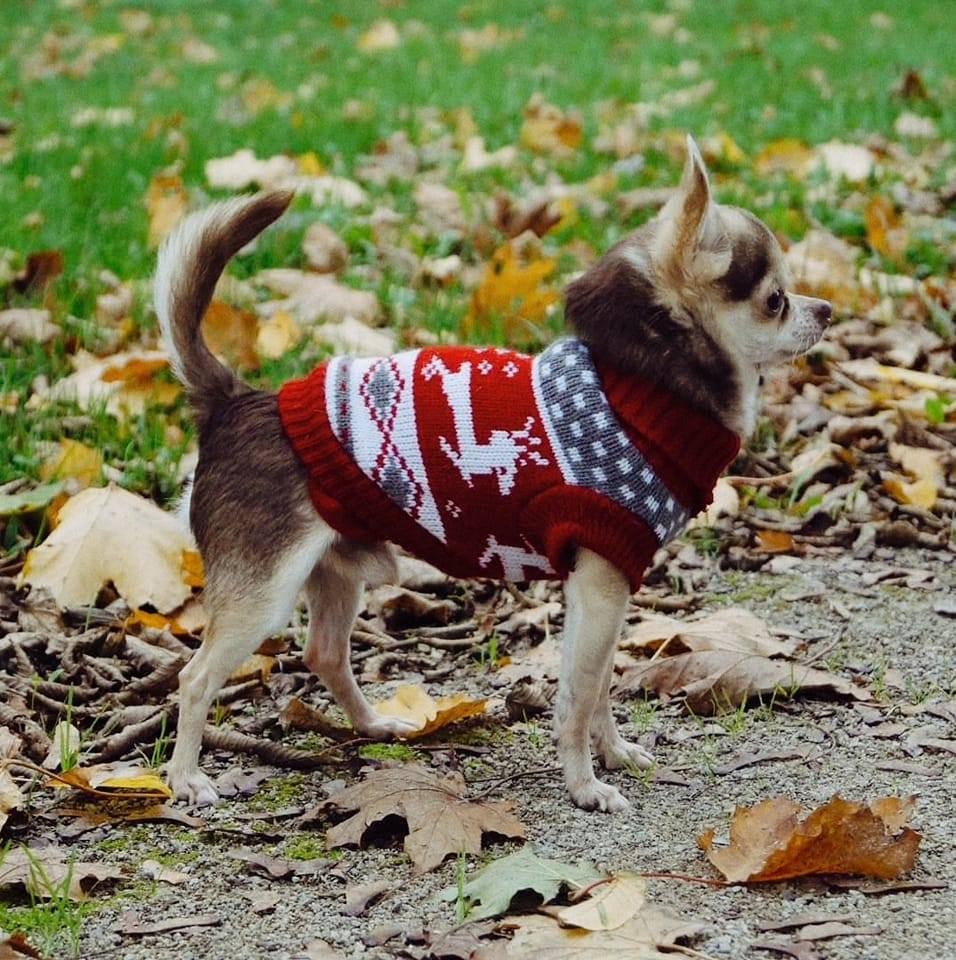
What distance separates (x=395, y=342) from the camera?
5.13 meters

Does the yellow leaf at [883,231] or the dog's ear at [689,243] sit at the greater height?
the dog's ear at [689,243]

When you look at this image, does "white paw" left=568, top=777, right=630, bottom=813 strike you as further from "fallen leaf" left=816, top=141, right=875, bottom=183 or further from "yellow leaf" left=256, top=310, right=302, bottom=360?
"fallen leaf" left=816, top=141, right=875, bottom=183

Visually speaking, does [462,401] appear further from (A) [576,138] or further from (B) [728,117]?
(B) [728,117]

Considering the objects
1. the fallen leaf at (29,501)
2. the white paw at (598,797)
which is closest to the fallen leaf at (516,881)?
the white paw at (598,797)

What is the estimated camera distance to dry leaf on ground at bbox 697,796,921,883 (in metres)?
2.48

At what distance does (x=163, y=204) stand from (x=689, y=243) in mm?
3552

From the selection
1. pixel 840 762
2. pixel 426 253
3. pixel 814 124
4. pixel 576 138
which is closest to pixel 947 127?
pixel 814 124

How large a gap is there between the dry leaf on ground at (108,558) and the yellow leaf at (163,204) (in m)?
2.08

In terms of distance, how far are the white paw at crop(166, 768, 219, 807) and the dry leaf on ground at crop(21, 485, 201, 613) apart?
31.6 inches

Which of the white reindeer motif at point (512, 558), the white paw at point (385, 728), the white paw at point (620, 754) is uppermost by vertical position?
A: the white reindeer motif at point (512, 558)

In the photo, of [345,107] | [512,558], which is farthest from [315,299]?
[345,107]

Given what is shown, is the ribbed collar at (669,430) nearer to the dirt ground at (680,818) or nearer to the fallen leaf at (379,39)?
the dirt ground at (680,818)

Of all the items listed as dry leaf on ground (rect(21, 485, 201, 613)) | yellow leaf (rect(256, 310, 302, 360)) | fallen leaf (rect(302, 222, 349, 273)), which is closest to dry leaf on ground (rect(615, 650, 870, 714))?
dry leaf on ground (rect(21, 485, 201, 613))

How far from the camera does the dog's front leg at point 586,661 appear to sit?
3.04 m
